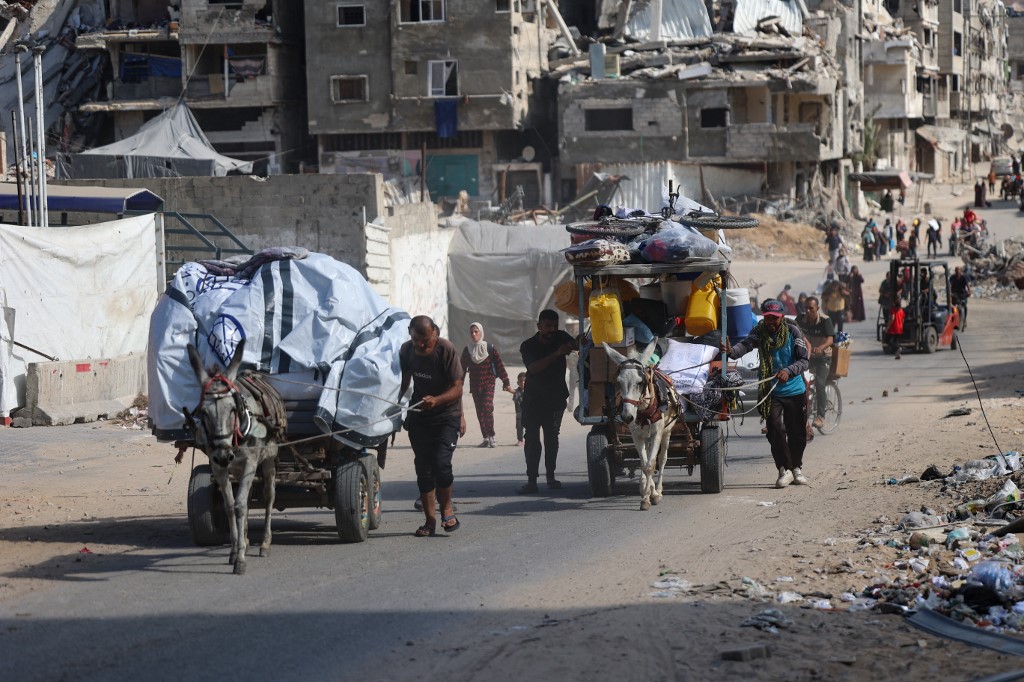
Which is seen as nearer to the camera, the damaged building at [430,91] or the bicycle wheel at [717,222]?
the bicycle wheel at [717,222]

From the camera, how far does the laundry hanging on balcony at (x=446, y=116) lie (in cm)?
5494

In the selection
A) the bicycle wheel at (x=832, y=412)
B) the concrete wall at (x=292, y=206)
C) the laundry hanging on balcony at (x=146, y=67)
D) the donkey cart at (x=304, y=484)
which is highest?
the laundry hanging on balcony at (x=146, y=67)

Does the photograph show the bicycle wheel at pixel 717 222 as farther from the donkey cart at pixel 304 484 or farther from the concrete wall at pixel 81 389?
the concrete wall at pixel 81 389

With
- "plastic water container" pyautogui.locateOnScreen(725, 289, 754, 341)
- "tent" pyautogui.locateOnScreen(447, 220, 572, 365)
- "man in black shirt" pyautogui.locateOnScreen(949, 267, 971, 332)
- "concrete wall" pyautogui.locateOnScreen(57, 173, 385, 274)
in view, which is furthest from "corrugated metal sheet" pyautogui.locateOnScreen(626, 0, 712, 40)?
"plastic water container" pyautogui.locateOnScreen(725, 289, 754, 341)

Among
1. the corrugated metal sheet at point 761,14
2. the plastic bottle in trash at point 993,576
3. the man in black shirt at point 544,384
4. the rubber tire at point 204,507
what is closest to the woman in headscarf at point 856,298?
the man in black shirt at point 544,384

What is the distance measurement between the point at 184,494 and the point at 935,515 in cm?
773

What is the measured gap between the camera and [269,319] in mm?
10609

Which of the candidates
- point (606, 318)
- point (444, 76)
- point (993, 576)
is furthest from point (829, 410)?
point (444, 76)

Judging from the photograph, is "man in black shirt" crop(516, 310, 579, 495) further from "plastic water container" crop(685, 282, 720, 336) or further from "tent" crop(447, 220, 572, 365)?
"tent" crop(447, 220, 572, 365)

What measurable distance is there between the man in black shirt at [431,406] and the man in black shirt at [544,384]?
2.53m

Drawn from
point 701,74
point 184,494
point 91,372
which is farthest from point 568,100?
point 184,494

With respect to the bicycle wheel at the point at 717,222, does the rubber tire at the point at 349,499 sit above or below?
below

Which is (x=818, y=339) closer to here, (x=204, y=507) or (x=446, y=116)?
(x=204, y=507)

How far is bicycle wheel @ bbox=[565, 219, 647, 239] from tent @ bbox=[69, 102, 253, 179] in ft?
91.7
